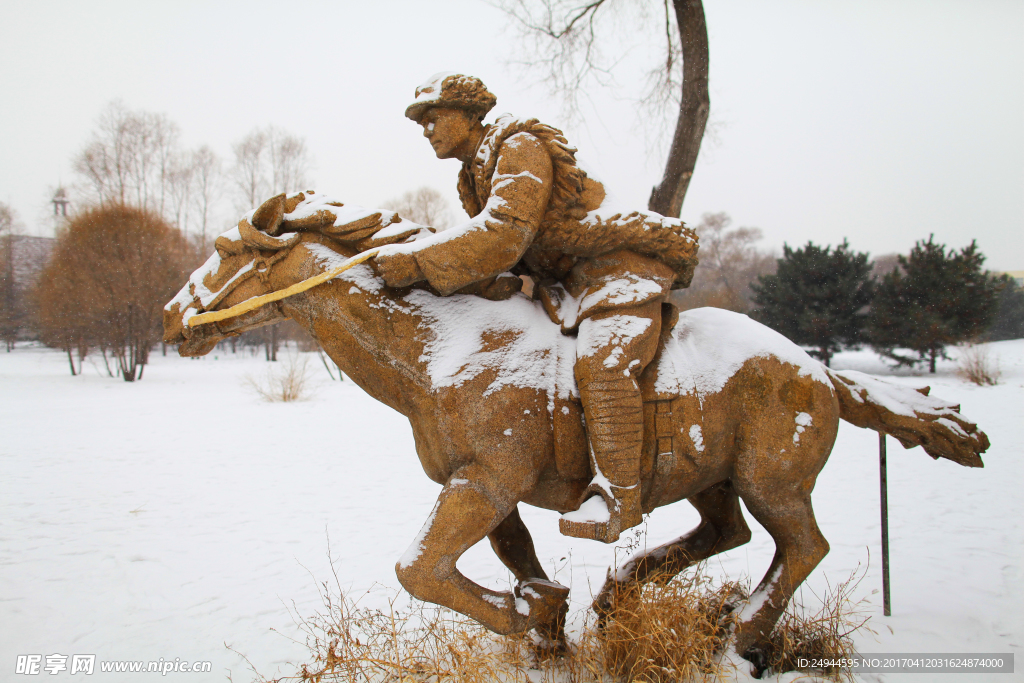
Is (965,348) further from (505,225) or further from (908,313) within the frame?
(505,225)

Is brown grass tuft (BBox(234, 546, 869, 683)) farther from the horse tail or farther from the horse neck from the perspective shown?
the horse neck

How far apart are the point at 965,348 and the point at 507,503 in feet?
40.9

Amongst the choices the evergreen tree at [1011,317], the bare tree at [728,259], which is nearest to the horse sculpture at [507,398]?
the evergreen tree at [1011,317]

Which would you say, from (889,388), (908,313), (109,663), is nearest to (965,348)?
(908,313)

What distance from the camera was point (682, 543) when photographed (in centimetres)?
248

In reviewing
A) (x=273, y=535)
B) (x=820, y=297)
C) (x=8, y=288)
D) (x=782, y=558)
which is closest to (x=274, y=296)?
(x=782, y=558)

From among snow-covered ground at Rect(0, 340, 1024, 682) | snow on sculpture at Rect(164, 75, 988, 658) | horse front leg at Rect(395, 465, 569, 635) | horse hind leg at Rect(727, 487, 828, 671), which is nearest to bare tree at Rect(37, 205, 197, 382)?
snow-covered ground at Rect(0, 340, 1024, 682)

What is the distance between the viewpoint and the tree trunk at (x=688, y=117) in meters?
5.47

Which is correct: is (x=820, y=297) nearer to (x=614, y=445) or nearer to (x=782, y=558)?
(x=782, y=558)

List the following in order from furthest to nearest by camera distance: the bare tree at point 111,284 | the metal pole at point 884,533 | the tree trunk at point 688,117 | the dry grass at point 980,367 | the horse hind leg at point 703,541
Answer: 1. the bare tree at point 111,284
2. the dry grass at point 980,367
3. the tree trunk at point 688,117
4. the metal pole at point 884,533
5. the horse hind leg at point 703,541

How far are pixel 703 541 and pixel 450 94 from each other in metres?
2.17

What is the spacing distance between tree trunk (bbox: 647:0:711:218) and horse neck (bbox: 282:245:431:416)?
14.2 ft

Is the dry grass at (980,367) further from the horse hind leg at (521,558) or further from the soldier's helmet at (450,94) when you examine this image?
the soldier's helmet at (450,94)

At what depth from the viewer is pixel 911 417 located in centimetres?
208
